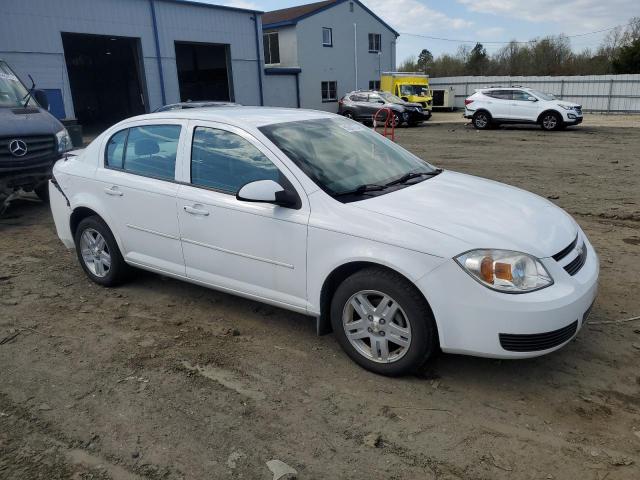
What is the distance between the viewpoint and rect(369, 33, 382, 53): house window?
124 ft

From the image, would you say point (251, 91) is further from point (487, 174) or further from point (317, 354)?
point (317, 354)

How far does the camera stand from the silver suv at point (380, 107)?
25.2 metres

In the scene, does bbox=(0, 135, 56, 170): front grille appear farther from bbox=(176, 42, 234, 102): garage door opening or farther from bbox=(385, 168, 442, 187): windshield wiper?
bbox=(176, 42, 234, 102): garage door opening

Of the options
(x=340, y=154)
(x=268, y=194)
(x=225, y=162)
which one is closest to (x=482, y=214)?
(x=340, y=154)

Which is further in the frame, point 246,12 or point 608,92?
point 608,92

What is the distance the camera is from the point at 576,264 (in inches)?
129

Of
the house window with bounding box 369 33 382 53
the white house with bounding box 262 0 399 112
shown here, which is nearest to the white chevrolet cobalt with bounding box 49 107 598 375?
the white house with bounding box 262 0 399 112

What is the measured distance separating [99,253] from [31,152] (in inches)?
154

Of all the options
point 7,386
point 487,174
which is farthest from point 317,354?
point 487,174

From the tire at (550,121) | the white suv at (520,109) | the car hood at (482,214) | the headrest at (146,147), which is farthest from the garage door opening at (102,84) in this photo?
the car hood at (482,214)

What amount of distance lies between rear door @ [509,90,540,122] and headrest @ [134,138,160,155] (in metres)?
18.9

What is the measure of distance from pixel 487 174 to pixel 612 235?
4796 millimetres

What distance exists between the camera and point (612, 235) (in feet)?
20.4

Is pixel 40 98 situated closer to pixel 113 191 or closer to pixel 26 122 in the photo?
pixel 26 122
